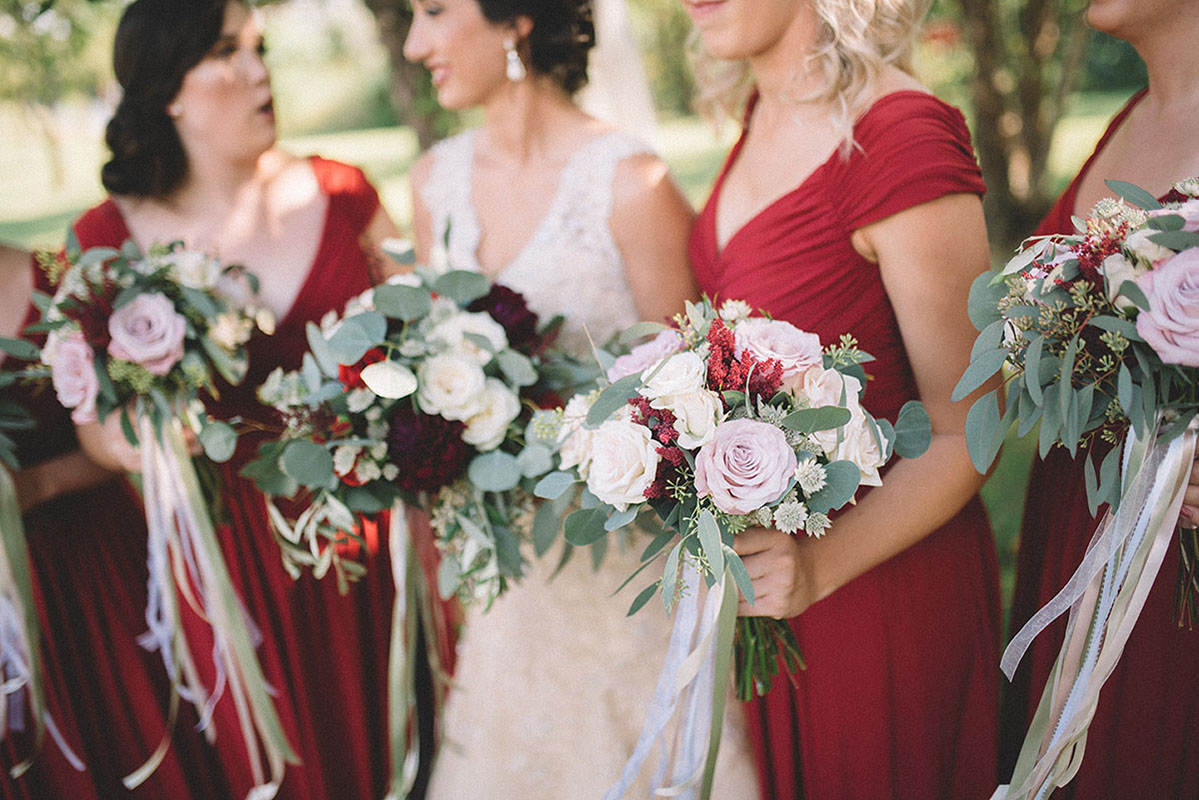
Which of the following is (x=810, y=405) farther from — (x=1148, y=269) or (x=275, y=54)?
(x=275, y=54)

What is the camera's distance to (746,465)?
1.37m

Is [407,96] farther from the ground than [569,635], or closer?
farther from the ground

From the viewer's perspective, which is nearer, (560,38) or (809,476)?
(809,476)

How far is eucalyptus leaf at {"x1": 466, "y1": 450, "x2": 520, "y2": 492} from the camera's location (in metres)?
2.01

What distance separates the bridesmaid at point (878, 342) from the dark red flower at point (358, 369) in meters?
0.80

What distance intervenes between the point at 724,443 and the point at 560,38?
5.75 ft

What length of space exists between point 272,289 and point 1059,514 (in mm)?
A: 2303

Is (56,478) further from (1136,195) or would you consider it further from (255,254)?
(1136,195)

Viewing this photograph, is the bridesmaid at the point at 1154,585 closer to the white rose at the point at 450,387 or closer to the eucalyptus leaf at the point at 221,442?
the white rose at the point at 450,387

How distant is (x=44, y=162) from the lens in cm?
2052

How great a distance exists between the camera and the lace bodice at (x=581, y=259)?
2.50 metres

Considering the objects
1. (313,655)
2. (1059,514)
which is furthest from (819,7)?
(313,655)

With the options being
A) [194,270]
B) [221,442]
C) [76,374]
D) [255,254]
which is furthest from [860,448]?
[255,254]

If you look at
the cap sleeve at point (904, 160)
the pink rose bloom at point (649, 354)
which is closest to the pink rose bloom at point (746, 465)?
the pink rose bloom at point (649, 354)
